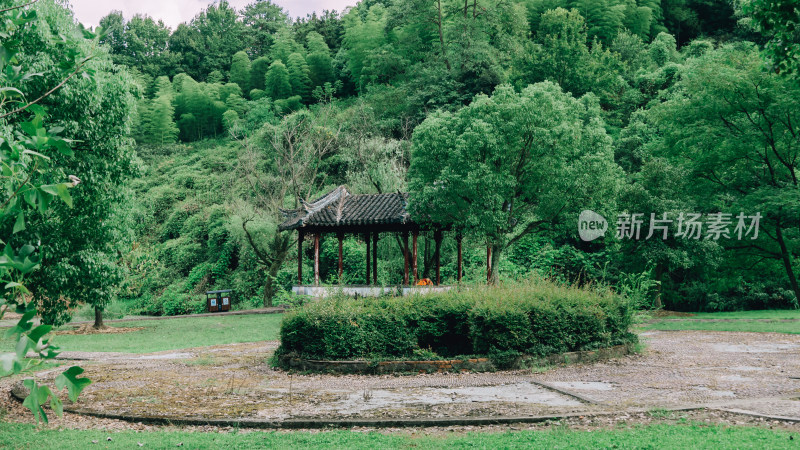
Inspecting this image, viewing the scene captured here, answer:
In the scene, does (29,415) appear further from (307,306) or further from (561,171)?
(561,171)

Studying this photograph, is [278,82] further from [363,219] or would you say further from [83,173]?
[83,173]

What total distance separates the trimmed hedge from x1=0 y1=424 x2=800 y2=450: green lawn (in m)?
4.38

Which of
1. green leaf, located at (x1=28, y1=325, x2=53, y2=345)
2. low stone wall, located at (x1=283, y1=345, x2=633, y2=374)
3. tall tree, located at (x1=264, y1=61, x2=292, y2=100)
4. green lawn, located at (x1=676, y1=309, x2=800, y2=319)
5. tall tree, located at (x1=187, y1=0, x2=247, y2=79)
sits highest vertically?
tall tree, located at (x1=187, y1=0, x2=247, y2=79)

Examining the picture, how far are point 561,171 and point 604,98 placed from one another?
20.0m

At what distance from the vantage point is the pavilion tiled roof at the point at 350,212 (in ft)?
70.1

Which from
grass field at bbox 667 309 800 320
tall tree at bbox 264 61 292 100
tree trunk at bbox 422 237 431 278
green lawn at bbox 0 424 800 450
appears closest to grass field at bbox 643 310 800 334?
grass field at bbox 667 309 800 320

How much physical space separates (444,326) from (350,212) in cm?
1195

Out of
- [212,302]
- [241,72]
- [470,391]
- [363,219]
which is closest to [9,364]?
[470,391]

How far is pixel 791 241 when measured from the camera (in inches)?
811

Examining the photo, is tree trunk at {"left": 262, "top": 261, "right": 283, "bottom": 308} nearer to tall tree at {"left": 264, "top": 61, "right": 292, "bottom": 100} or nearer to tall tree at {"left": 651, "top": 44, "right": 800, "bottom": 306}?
tall tree at {"left": 651, "top": 44, "right": 800, "bottom": 306}

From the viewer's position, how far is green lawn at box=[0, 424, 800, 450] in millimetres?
5574

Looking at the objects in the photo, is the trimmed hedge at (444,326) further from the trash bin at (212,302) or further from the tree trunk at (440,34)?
the tree trunk at (440,34)

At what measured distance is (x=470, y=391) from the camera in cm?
861

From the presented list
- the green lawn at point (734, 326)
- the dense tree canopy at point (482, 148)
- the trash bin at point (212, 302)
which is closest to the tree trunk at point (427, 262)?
the dense tree canopy at point (482, 148)
